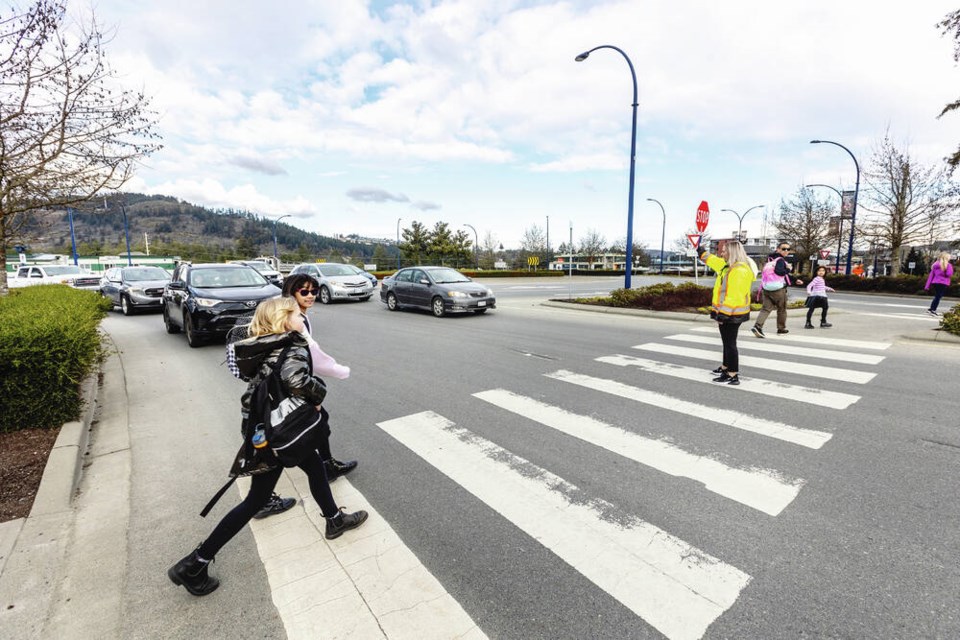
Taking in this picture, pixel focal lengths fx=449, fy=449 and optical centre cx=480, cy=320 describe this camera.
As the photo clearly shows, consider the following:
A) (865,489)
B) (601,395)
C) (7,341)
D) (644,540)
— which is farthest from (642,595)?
(7,341)

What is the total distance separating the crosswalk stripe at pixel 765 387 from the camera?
5.26 metres

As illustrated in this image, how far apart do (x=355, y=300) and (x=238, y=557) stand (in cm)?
1613

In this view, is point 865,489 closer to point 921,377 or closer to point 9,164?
point 921,377

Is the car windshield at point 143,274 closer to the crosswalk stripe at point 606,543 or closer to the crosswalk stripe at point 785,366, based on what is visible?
the crosswalk stripe at point 606,543

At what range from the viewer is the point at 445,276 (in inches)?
576

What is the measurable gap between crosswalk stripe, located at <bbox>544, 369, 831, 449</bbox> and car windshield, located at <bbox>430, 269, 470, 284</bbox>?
8.28 meters

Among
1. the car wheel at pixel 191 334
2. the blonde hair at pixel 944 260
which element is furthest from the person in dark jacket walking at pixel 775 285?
the car wheel at pixel 191 334

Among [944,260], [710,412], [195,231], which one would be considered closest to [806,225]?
[944,260]

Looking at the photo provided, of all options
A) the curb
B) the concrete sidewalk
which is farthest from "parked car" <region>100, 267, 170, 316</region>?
the curb

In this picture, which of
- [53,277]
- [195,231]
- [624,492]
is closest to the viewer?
[624,492]

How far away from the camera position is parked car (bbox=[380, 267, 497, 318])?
13.4m

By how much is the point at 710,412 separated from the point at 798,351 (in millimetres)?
4349

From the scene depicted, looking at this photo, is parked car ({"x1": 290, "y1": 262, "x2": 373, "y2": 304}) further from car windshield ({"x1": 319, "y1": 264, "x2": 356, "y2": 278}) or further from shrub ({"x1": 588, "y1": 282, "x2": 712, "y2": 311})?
shrub ({"x1": 588, "y1": 282, "x2": 712, "y2": 311})

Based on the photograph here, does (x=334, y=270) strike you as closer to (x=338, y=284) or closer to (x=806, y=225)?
(x=338, y=284)
